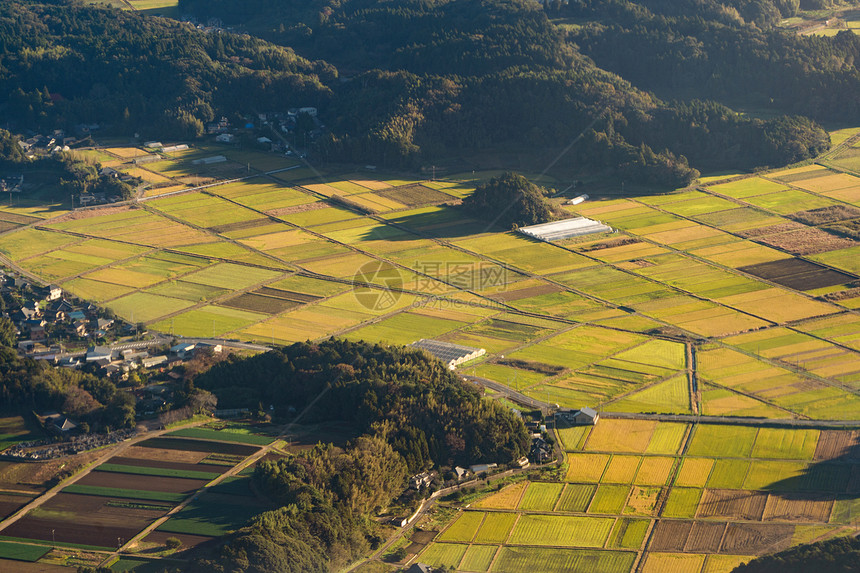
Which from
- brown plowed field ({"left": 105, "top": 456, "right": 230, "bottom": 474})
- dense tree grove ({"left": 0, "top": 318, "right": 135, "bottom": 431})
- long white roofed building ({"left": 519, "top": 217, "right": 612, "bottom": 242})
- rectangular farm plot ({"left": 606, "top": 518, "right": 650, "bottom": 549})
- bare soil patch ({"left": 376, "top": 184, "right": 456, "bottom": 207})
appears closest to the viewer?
rectangular farm plot ({"left": 606, "top": 518, "right": 650, "bottom": 549})

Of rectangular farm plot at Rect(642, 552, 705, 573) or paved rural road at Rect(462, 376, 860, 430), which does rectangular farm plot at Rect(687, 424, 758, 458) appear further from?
rectangular farm plot at Rect(642, 552, 705, 573)

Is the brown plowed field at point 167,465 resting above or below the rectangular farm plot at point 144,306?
below

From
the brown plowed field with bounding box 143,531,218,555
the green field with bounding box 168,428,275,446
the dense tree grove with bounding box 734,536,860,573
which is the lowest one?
the dense tree grove with bounding box 734,536,860,573

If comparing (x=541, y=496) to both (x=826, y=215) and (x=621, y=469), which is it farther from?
(x=826, y=215)

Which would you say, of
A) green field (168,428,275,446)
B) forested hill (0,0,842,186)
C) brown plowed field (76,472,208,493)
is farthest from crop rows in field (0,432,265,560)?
forested hill (0,0,842,186)

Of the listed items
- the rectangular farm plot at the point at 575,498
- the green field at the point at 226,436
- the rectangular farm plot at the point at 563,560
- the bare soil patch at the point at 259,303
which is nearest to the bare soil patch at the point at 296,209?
the bare soil patch at the point at 259,303

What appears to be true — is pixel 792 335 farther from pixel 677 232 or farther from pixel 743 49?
pixel 743 49

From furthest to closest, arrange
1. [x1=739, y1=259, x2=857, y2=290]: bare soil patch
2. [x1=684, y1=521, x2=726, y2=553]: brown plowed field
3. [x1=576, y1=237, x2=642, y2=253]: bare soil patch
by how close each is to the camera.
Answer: [x1=576, y1=237, x2=642, y2=253]: bare soil patch, [x1=739, y1=259, x2=857, y2=290]: bare soil patch, [x1=684, y1=521, x2=726, y2=553]: brown plowed field

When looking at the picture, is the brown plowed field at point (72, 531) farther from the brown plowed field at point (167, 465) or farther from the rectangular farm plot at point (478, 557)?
the rectangular farm plot at point (478, 557)
